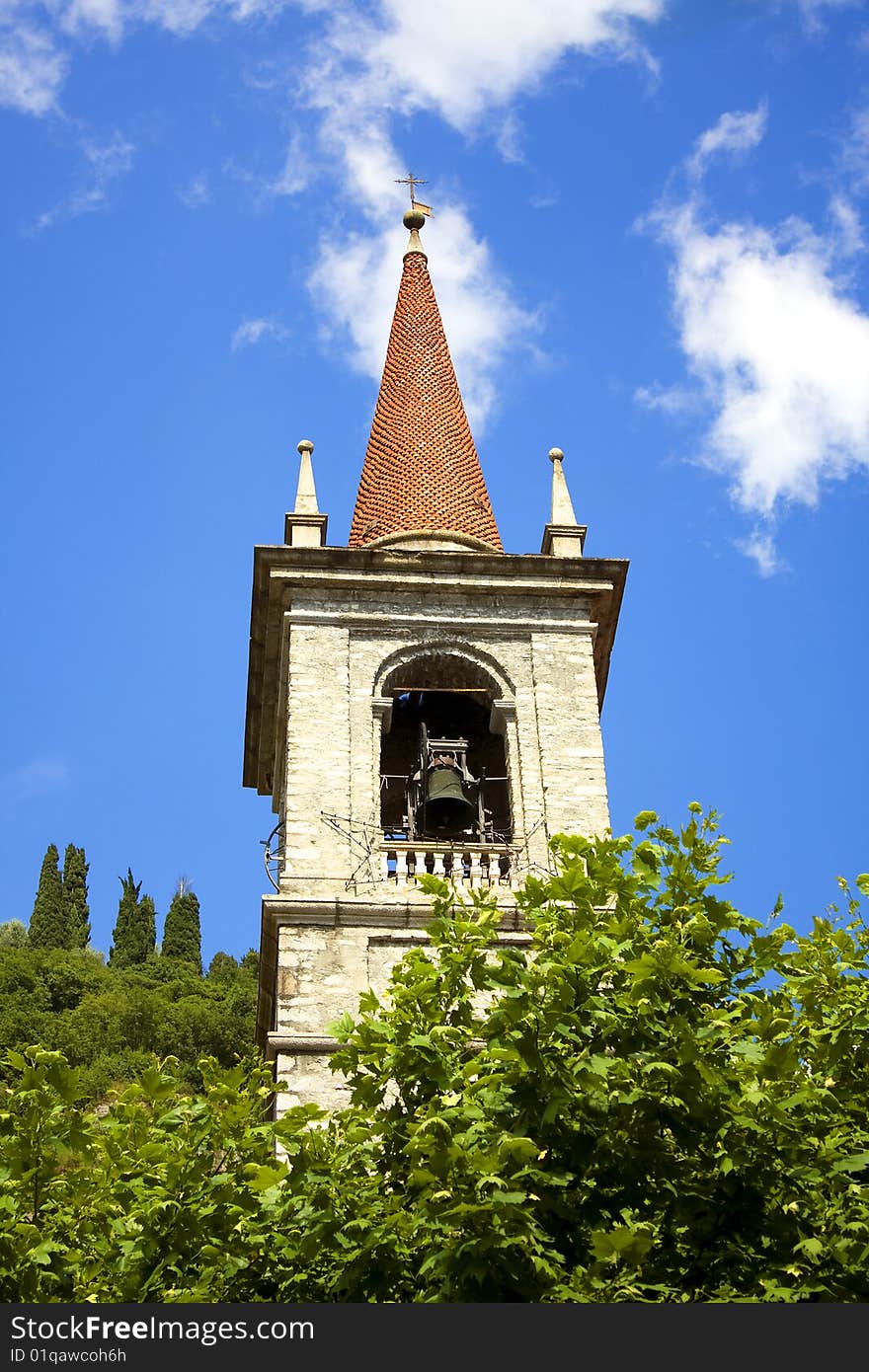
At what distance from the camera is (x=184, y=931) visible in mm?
81625

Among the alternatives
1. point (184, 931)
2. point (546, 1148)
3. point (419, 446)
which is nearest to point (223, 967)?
point (184, 931)

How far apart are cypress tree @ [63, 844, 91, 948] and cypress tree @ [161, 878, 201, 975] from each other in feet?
12.6

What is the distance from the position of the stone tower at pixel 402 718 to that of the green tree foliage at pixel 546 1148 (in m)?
5.52

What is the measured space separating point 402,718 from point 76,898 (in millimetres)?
67041

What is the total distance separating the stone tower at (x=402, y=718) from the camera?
60.2 ft

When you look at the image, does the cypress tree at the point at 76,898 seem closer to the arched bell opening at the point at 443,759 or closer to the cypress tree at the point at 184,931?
the cypress tree at the point at 184,931

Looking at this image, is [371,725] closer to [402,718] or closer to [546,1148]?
[402,718]

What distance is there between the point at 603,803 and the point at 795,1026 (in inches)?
341

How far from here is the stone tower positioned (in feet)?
60.2

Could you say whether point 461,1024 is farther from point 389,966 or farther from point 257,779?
point 257,779

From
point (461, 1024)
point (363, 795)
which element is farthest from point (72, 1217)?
point (363, 795)

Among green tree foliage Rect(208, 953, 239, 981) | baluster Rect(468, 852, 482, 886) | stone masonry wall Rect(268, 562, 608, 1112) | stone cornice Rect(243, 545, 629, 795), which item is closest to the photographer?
stone masonry wall Rect(268, 562, 608, 1112)

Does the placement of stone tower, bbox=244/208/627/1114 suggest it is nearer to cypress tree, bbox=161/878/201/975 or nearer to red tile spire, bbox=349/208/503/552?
red tile spire, bbox=349/208/503/552

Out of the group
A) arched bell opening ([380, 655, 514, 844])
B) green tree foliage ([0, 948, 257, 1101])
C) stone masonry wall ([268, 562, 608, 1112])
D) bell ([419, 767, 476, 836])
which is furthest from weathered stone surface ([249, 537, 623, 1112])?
green tree foliage ([0, 948, 257, 1101])
